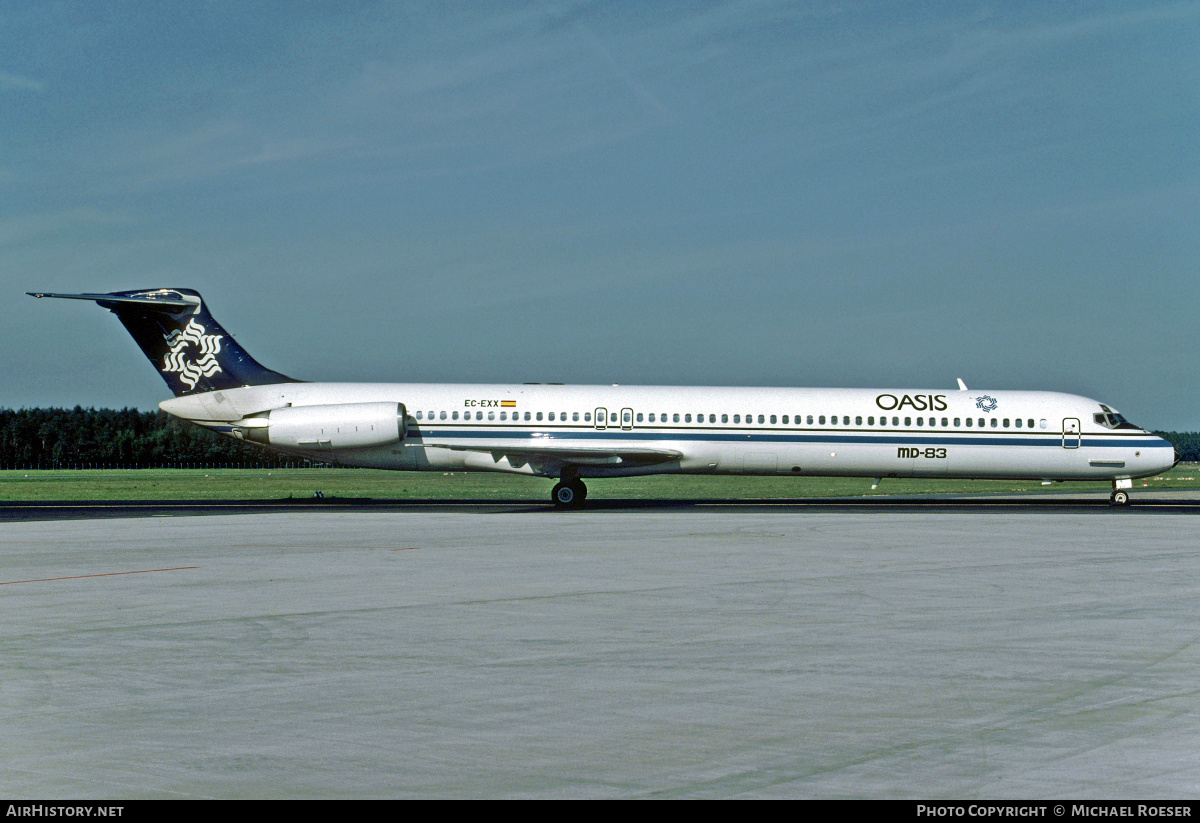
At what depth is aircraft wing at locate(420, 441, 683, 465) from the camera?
3303 centimetres

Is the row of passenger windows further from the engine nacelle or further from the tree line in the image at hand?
the tree line

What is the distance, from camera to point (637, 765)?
6234 millimetres

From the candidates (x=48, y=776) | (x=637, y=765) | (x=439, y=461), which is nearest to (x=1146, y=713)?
(x=637, y=765)

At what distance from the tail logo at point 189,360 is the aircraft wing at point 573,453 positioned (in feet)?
24.0

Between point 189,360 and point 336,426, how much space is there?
18.6 feet

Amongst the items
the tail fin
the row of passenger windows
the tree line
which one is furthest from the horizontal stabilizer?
the tree line

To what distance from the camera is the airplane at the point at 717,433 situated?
3359 centimetres

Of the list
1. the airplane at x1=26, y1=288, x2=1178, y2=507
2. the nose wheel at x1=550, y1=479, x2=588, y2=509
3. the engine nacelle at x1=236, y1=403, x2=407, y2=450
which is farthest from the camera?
the airplane at x1=26, y1=288, x2=1178, y2=507

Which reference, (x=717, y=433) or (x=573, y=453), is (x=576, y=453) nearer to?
(x=573, y=453)

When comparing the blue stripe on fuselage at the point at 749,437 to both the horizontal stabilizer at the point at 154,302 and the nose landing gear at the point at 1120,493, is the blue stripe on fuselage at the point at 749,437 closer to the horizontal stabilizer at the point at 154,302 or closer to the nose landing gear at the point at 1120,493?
the nose landing gear at the point at 1120,493

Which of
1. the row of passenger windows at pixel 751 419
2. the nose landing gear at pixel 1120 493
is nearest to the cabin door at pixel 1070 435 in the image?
the row of passenger windows at pixel 751 419

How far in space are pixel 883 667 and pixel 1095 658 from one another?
73.9 inches

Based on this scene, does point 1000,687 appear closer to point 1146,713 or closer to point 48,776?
point 1146,713

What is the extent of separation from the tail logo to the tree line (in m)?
91.4
